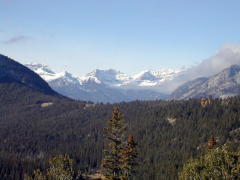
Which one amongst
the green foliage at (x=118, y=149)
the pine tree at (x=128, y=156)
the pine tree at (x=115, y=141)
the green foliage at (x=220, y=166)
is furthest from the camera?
the pine tree at (x=128, y=156)

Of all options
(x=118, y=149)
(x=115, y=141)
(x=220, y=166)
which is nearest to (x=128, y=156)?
(x=118, y=149)

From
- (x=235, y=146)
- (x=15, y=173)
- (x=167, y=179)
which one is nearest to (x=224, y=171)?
(x=167, y=179)

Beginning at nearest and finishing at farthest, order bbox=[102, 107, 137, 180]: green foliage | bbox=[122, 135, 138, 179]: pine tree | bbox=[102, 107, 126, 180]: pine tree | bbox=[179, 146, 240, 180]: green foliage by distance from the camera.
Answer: bbox=[179, 146, 240, 180]: green foliage, bbox=[102, 107, 126, 180]: pine tree, bbox=[102, 107, 137, 180]: green foliage, bbox=[122, 135, 138, 179]: pine tree

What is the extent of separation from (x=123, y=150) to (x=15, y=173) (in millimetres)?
137828

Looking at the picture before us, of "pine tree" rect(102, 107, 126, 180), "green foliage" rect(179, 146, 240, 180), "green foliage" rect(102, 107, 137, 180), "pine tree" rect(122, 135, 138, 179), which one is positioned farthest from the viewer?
→ "pine tree" rect(122, 135, 138, 179)

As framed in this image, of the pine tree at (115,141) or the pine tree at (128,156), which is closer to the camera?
the pine tree at (115,141)

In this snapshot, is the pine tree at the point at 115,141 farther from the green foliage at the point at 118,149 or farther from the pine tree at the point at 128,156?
the pine tree at the point at 128,156

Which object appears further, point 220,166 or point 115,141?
point 115,141

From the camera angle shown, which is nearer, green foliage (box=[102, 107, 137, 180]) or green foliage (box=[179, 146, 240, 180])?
green foliage (box=[179, 146, 240, 180])

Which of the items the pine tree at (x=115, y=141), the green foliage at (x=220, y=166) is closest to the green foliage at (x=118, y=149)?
the pine tree at (x=115, y=141)

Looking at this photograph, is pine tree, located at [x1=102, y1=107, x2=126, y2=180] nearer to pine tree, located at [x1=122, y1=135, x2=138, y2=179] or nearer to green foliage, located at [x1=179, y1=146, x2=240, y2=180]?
pine tree, located at [x1=122, y1=135, x2=138, y2=179]

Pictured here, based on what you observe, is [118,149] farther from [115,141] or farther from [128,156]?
[128,156]

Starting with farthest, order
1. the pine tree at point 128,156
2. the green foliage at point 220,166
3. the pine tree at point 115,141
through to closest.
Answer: the pine tree at point 128,156, the pine tree at point 115,141, the green foliage at point 220,166

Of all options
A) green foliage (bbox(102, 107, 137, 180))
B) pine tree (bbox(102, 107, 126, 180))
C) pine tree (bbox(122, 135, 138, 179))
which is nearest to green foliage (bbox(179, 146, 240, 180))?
pine tree (bbox(122, 135, 138, 179))
